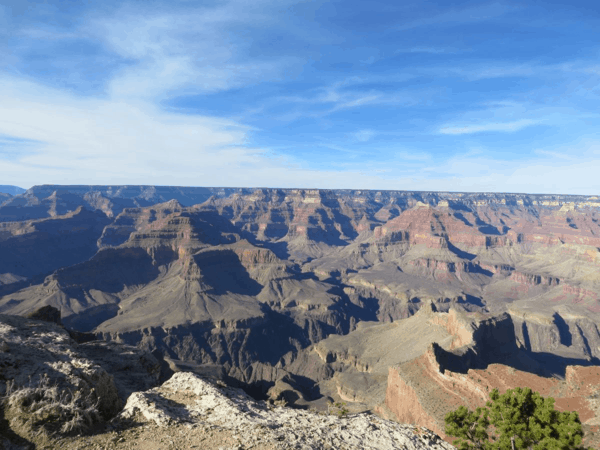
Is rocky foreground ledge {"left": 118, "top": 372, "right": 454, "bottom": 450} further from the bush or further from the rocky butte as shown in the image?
the bush

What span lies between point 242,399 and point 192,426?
525cm

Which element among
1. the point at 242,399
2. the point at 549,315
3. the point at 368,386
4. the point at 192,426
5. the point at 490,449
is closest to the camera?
the point at 192,426

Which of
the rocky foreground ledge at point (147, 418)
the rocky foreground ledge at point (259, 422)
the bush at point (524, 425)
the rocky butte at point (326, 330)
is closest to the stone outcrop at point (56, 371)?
the rocky foreground ledge at point (147, 418)

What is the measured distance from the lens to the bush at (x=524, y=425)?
2080 cm

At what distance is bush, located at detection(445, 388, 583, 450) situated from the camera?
68.2ft

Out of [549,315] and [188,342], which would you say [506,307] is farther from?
[188,342]

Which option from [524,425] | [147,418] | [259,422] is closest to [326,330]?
[524,425]

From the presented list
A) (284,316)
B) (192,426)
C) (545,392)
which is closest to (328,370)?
(284,316)

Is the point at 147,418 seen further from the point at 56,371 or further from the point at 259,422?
the point at 56,371

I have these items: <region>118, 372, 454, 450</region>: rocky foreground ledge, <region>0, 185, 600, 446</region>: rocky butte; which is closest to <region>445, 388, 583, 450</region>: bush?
<region>118, 372, 454, 450</region>: rocky foreground ledge

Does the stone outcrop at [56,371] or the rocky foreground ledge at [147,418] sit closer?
the rocky foreground ledge at [147,418]

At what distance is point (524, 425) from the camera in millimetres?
22562

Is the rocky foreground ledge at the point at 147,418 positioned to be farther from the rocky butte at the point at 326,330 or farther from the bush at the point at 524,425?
the bush at the point at 524,425

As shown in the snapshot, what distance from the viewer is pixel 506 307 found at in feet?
553
